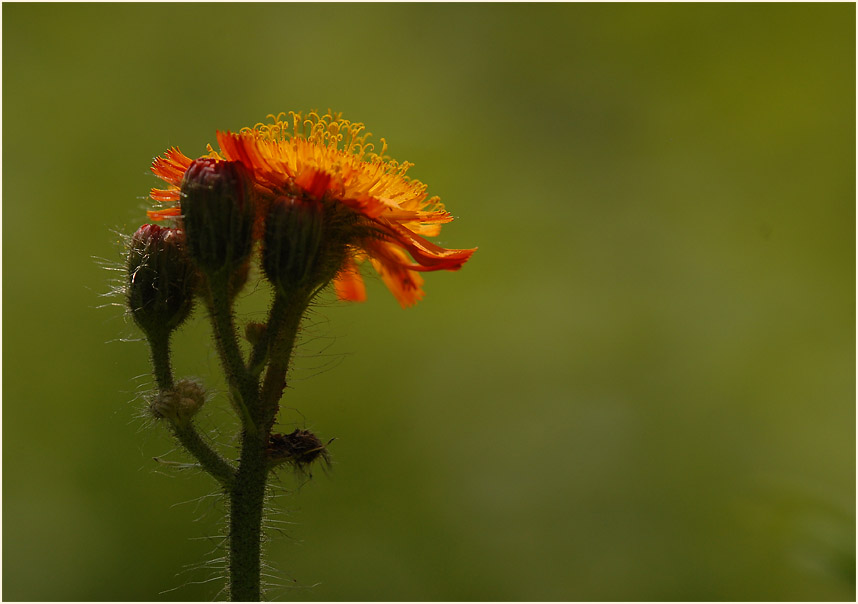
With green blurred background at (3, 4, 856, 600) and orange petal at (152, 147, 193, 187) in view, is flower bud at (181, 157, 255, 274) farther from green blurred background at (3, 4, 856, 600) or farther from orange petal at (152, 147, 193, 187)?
green blurred background at (3, 4, 856, 600)

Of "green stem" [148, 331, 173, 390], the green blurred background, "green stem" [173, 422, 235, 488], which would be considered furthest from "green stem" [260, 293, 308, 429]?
the green blurred background

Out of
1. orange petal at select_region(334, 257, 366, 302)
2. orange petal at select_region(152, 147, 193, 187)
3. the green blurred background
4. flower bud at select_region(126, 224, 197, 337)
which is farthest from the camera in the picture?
the green blurred background

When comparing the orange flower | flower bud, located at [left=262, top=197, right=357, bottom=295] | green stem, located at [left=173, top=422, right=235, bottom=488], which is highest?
the orange flower

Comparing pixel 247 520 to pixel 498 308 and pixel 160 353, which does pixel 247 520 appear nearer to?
pixel 160 353


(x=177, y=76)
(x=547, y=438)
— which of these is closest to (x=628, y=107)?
(x=547, y=438)

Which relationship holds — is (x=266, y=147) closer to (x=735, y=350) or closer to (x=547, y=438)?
(x=547, y=438)

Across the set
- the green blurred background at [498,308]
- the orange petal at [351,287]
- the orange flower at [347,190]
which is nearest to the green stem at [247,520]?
the orange flower at [347,190]

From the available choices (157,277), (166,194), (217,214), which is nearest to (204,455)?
(157,277)

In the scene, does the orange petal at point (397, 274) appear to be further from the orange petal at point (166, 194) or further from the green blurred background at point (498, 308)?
the green blurred background at point (498, 308)
